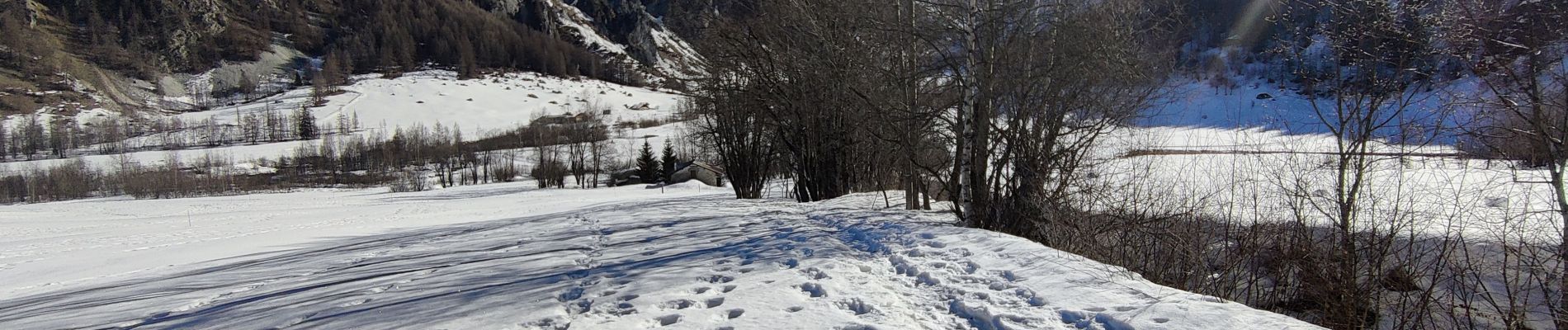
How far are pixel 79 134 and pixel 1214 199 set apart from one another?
451ft

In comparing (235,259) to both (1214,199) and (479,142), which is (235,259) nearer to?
(1214,199)

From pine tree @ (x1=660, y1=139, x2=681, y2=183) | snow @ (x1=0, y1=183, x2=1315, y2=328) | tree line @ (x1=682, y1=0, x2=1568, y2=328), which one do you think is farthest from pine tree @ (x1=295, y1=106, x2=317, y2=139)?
tree line @ (x1=682, y1=0, x2=1568, y2=328)

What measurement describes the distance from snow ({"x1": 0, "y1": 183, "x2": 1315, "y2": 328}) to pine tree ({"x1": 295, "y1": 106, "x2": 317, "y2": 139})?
10223 centimetres

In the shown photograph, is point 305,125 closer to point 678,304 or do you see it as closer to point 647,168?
point 647,168

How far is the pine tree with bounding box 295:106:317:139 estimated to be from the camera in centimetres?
9478

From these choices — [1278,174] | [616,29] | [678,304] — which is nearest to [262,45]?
[616,29]

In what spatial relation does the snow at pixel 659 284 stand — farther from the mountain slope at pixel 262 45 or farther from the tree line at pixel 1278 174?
the mountain slope at pixel 262 45

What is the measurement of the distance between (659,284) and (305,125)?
4518 inches

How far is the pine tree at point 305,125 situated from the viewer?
9478 centimetres

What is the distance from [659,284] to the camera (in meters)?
5.19

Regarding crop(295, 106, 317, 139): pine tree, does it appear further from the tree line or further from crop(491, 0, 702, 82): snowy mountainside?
the tree line

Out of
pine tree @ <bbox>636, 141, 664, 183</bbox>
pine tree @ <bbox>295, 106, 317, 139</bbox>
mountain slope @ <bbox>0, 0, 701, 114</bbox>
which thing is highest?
mountain slope @ <bbox>0, 0, 701, 114</bbox>

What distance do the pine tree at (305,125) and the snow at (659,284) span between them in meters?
102

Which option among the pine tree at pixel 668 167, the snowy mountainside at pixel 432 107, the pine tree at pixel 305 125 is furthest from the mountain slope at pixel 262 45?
the pine tree at pixel 668 167
